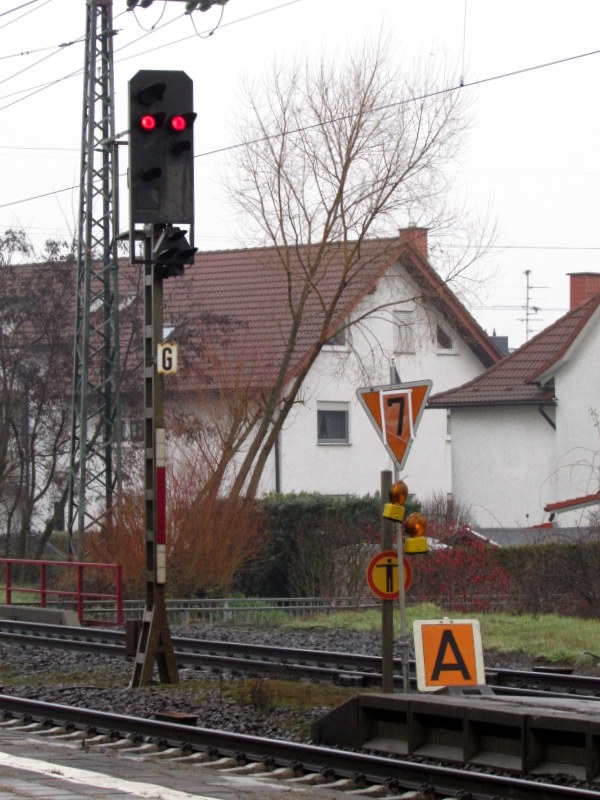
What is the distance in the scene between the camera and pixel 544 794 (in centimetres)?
843

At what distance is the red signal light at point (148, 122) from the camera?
13.7 m

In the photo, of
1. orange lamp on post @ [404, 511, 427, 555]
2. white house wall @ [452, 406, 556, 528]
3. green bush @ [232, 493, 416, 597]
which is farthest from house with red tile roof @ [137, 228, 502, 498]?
orange lamp on post @ [404, 511, 427, 555]

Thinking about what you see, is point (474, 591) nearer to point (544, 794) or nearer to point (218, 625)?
point (218, 625)

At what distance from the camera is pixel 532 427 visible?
42406 mm

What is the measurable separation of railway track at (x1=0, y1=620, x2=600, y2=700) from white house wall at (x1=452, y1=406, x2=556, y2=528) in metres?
23.6

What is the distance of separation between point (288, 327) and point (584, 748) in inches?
1392

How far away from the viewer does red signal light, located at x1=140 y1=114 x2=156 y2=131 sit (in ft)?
44.8

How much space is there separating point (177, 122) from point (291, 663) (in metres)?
6.40

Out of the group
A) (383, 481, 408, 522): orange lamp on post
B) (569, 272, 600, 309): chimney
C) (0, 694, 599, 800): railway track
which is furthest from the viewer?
(569, 272, 600, 309): chimney

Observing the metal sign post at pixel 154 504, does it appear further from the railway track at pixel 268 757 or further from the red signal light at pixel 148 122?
the railway track at pixel 268 757

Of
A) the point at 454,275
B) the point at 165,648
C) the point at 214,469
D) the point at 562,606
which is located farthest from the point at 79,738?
the point at 454,275

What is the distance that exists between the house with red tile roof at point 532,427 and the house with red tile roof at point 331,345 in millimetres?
2490

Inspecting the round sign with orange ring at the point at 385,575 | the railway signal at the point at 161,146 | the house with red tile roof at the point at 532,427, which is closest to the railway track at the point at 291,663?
the round sign with orange ring at the point at 385,575

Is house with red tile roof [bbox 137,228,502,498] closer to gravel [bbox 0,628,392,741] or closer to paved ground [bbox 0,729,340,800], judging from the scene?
gravel [bbox 0,628,392,741]
